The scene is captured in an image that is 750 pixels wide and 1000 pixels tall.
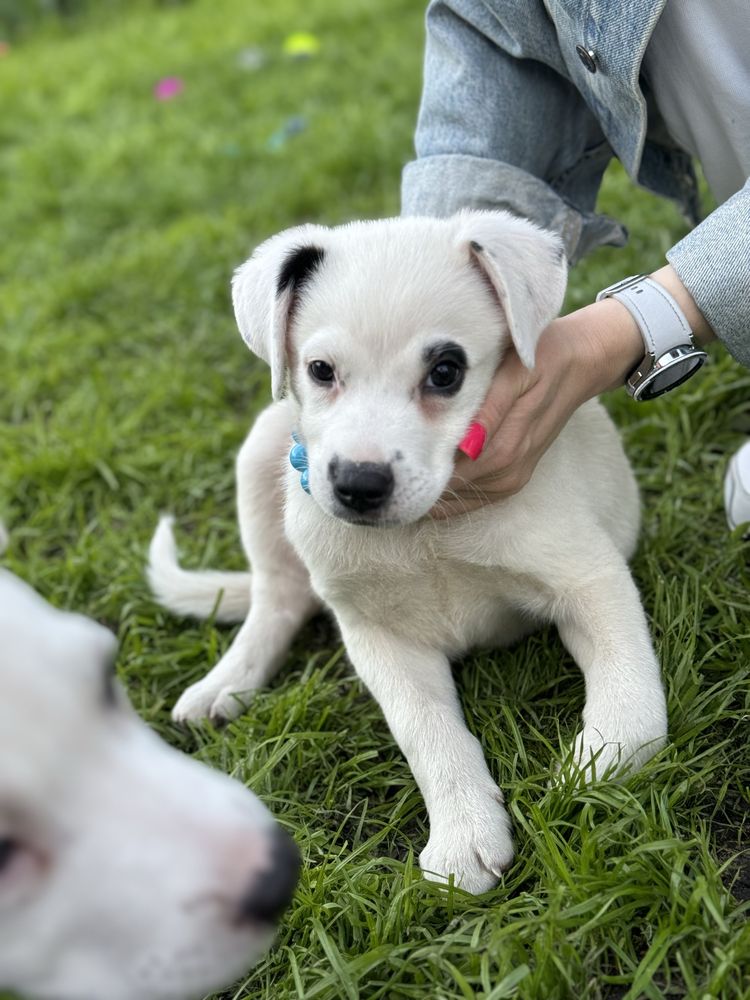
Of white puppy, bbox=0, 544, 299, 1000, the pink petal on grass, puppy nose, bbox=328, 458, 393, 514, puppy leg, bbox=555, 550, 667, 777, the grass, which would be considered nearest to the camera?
white puppy, bbox=0, 544, 299, 1000

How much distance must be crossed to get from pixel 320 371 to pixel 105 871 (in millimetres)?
1201

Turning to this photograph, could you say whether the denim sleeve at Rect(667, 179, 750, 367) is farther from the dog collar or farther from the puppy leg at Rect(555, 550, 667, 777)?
the dog collar

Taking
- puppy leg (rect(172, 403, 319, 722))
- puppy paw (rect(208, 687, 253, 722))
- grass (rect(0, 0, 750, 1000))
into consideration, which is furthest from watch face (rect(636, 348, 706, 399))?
puppy paw (rect(208, 687, 253, 722))

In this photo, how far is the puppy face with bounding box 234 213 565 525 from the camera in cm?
216

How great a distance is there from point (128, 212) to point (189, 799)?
5.69 metres

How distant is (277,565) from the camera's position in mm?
3158

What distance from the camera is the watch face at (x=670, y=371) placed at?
2557 mm

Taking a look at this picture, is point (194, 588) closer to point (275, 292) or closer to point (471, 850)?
point (275, 292)

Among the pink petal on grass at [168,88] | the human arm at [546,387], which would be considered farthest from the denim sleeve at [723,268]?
the pink petal on grass at [168,88]

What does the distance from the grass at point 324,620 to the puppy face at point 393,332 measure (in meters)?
0.73

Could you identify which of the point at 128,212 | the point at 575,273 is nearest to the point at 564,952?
the point at 575,273

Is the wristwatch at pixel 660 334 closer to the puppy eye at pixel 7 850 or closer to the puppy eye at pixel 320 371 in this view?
the puppy eye at pixel 320 371

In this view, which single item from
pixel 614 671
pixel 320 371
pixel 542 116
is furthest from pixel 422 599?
pixel 542 116

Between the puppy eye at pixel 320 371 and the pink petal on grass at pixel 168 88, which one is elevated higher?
the puppy eye at pixel 320 371
